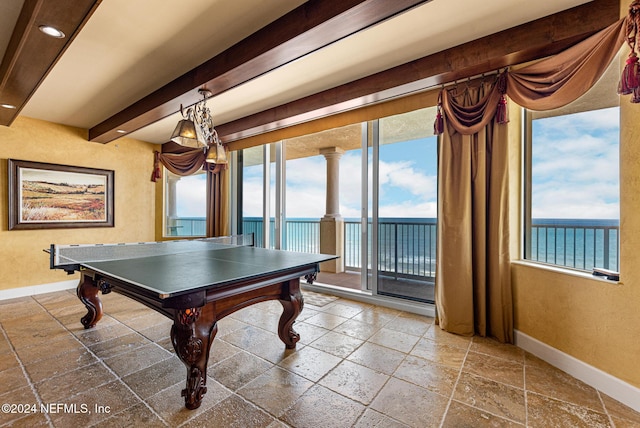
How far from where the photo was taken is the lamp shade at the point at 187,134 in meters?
2.42

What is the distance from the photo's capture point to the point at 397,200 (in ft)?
12.0

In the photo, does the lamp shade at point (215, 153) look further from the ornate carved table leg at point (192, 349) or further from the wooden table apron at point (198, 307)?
the ornate carved table leg at point (192, 349)

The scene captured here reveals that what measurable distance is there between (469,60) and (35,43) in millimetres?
3306

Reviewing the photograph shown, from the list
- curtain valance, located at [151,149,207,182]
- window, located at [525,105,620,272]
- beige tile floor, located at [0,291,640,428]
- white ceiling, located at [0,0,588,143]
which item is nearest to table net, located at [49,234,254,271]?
beige tile floor, located at [0,291,640,428]

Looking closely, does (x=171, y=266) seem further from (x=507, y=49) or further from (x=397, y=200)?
(x=507, y=49)

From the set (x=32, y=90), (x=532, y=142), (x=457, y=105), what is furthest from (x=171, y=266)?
(x=532, y=142)

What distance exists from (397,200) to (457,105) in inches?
52.2

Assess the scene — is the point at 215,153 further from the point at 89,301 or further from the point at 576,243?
the point at 576,243

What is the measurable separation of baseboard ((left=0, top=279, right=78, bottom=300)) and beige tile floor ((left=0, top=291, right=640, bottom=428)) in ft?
4.77

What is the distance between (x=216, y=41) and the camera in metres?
2.32

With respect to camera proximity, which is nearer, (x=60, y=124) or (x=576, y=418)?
(x=576, y=418)

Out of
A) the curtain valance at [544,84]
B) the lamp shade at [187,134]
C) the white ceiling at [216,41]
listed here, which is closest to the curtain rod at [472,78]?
the curtain valance at [544,84]

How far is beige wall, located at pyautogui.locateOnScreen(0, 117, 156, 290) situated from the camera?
400 centimetres

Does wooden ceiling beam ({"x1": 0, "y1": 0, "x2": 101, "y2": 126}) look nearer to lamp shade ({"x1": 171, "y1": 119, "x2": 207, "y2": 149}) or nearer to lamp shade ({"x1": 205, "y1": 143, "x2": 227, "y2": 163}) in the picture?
lamp shade ({"x1": 171, "y1": 119, "x2": 207, "y2": 149})
